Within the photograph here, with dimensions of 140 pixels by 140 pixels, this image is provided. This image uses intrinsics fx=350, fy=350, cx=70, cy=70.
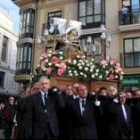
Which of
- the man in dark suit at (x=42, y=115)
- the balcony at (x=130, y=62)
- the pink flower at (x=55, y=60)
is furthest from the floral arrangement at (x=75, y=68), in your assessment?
the balcony at (x=130, y=62)

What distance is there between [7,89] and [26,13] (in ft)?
30.9

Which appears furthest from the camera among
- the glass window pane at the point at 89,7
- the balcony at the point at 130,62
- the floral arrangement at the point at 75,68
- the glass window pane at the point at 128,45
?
the glass window pane at the point at 89,7

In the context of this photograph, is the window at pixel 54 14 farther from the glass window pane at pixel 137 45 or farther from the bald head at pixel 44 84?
the bald head at pixel 44 84

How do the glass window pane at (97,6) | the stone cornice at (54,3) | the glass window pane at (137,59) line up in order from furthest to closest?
1. the stone cornice at (54,3)
2. the glass window pane at (97,6)
3. the glass window pane at (137,59)

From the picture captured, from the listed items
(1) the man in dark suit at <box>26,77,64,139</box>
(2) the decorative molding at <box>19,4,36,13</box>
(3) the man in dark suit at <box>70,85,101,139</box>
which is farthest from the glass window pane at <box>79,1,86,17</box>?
(1) the man in dark suit at <box>26,77,64,139</box>

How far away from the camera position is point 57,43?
42.3ft

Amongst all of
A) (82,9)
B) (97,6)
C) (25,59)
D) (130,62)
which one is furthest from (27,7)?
(130,62)

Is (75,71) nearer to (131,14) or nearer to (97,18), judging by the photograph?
(131,14)

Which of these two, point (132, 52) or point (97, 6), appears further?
point (97, 6)

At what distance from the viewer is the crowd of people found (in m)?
6.60

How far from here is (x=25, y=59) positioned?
30672 millimetres

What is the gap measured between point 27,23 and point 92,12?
6.44 meters

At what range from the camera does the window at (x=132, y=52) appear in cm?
2603

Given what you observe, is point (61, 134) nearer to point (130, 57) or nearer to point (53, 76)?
point (53, 76)
